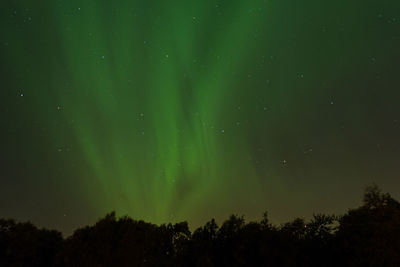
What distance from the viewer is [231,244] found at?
27.9 m

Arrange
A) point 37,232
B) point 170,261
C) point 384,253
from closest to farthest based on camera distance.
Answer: point 384,253 < point 170,261 < point 37,232

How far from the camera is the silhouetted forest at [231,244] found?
82.3 ft

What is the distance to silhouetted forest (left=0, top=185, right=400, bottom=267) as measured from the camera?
25094 millimetres

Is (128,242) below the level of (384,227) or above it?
above

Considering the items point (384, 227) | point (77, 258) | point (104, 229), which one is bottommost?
point (384, 227)

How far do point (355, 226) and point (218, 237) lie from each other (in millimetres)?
9267

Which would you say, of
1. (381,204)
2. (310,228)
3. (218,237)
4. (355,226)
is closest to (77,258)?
(218,237)

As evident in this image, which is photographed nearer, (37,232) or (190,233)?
(190,233)

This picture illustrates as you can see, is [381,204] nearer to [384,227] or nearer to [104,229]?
[384,227]

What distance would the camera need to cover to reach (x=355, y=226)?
2661 cm

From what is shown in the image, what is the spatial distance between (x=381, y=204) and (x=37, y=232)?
26.4m

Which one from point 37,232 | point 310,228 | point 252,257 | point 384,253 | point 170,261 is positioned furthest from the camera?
A: point 37,232

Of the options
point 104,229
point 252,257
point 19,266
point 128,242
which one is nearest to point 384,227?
point 252,257

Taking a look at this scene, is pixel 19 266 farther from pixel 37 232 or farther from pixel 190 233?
pixel 190 233
